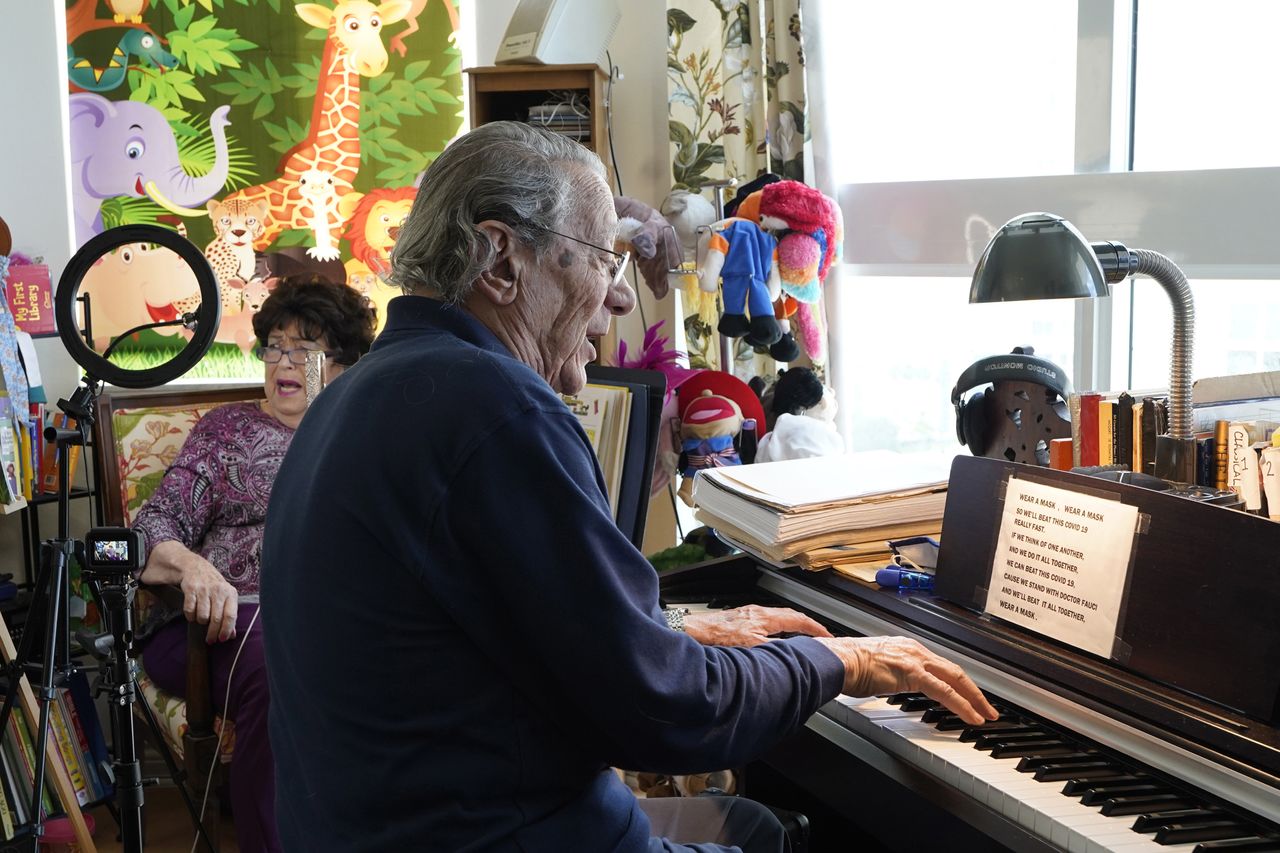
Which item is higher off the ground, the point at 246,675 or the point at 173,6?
the point at 173,6

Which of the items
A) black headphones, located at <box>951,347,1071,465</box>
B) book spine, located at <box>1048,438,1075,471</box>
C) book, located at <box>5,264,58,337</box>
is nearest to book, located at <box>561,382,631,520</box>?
black headphones, located at <box>951,347,1071,465</box>

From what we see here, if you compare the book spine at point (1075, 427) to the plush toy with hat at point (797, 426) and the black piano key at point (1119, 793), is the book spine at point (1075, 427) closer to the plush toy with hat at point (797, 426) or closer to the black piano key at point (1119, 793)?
the black piano key at point (1119, 793)

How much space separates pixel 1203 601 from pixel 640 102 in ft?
8.28

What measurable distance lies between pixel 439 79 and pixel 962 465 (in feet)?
8.08

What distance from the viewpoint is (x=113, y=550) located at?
1888 millimetres

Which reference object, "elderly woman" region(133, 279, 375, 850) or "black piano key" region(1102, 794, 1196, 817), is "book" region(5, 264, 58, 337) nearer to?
"elderly woman" region(133, 279, 375, 850)

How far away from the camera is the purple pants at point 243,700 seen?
2230 millimetres

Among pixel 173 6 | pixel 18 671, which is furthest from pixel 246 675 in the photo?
pixel 173 6

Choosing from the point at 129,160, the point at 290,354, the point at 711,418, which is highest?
the point at 129,160

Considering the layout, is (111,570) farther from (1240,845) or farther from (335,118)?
(335,118)

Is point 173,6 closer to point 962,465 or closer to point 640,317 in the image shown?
point 640,317

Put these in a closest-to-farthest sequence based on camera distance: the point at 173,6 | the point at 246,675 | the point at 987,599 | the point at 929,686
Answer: the point at 929,686, the point at 987,599, the point at 246,675, the point at 173,6

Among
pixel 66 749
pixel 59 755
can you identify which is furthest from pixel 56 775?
pixel 66 749

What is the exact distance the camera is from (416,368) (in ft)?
3.35
